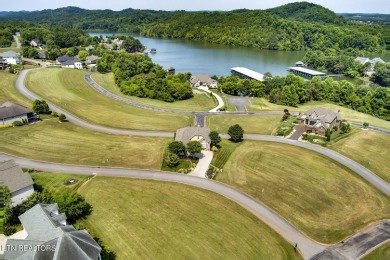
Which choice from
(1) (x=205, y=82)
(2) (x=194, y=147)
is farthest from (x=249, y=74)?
(2) (x=194, y=147)

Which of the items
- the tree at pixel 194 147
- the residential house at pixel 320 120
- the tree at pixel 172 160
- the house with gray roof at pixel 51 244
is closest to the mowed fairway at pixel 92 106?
the tree at pixel 194 147

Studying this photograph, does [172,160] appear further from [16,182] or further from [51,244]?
A: [51,244]

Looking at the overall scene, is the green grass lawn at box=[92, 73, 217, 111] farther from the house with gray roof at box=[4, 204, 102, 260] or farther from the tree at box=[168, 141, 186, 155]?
the house with gray roof at box=[4, 204, 102, 260]

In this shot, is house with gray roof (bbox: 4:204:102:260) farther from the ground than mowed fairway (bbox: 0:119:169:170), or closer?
farther from the ground

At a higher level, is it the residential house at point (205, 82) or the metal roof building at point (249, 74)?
the metal roof building at point (249, 74)

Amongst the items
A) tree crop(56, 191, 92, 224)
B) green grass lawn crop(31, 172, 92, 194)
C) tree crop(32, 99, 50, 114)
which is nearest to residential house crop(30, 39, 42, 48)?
tree crop(32, 99, 50, 114)

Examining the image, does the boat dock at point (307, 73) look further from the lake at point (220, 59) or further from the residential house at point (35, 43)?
the residential house at point (35, 43)

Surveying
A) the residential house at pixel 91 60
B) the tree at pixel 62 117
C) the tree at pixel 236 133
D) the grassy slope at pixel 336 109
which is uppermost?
the residential house at pixel 91 60
